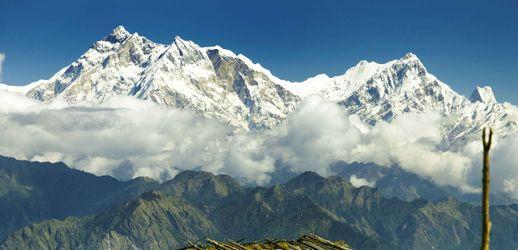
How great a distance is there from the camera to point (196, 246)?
52344mm

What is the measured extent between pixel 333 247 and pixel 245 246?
7298 mm

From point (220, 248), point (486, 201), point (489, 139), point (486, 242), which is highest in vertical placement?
point (220, 248)

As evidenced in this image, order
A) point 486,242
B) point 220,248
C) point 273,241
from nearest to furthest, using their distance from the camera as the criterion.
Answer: point 486,242 < point 220,248 < point 273,241

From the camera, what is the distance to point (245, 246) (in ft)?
173

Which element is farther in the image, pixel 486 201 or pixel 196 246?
pixel 196 246

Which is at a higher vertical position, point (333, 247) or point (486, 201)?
point (333, 247)

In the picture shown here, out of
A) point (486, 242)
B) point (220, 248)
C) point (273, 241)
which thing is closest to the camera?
point (486, 242)

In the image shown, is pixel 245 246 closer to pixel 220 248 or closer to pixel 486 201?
pixel 220 248

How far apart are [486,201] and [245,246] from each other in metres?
39.2

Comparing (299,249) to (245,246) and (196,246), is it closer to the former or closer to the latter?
(245,246)

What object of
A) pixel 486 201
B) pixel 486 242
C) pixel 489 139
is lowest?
Answer: pixel 486 242

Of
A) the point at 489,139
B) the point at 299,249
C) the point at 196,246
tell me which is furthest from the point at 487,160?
the point at 196,246

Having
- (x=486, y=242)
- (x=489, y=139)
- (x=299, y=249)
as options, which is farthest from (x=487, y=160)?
(x=299, y=249)

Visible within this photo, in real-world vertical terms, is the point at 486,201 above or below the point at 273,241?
below
